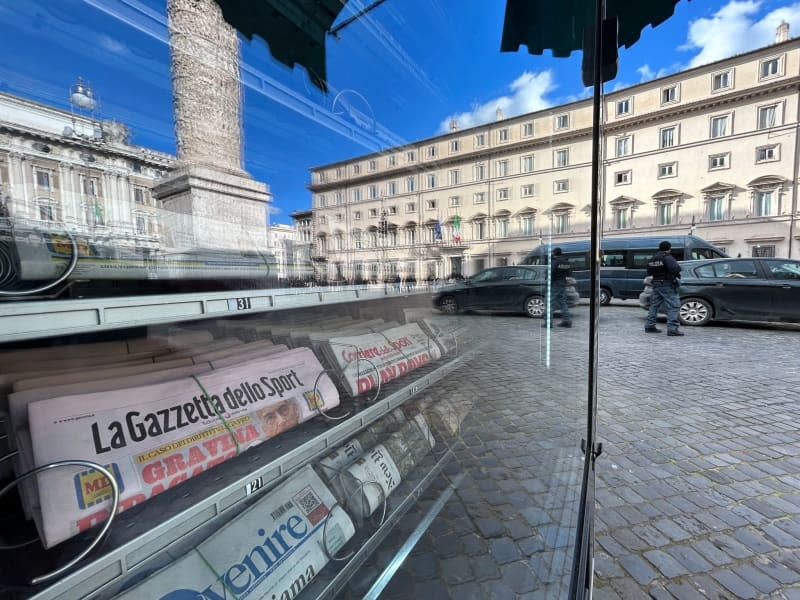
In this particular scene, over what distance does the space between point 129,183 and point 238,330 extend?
758 mm

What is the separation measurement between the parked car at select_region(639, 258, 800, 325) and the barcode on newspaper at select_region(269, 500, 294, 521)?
6.87 meters

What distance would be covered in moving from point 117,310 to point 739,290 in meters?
8.12

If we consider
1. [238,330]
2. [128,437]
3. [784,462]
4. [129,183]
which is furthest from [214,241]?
[784,462]

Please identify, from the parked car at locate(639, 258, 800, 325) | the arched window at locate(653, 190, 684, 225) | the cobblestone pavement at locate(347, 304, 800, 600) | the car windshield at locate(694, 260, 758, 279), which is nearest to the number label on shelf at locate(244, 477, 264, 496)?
the cobblestone pavement at locate(347, 304, 800, 600)

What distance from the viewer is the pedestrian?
186cm

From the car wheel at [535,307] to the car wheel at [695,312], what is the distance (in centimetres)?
539

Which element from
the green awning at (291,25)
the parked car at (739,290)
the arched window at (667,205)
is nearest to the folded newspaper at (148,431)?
the green awning at (291,25)

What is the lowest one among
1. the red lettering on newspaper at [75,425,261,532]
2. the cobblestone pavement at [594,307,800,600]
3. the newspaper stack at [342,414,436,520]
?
the cobblestone pavement at [594,307,800,600]

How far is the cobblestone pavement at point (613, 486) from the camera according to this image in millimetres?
1256

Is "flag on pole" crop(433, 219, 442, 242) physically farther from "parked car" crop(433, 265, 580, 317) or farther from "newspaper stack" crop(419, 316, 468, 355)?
"newspaper stack" crop(419, 316, 468, 355)

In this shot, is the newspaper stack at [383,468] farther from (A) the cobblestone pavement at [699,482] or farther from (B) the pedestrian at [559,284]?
(B) the pedestrian at [559,284]

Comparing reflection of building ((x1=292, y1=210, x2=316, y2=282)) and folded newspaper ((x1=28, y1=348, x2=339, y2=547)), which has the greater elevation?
reflection of building ((x1=292, y1=210, x2=316, y2=282))

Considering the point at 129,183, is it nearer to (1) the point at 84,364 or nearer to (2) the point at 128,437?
(1) the point at 84,364

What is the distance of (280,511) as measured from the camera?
1.04m
